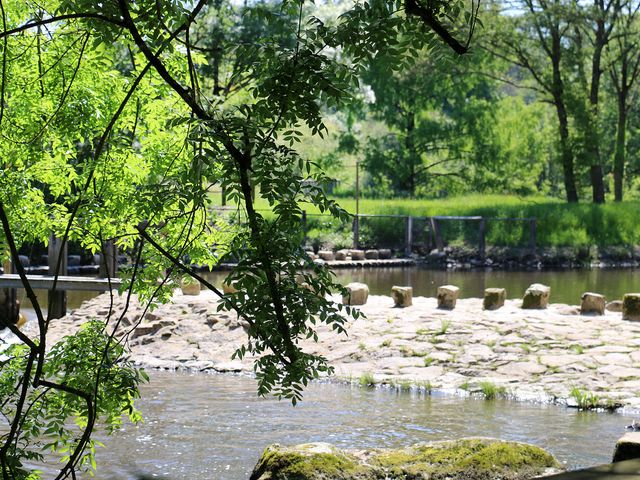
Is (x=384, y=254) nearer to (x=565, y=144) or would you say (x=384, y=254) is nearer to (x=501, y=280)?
(x=501, y=280)

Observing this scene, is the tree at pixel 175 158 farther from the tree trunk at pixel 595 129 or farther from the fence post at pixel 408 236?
the tree trunk at pixel 595 129

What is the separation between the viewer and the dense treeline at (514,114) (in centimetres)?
3703

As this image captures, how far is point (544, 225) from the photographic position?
3619cm

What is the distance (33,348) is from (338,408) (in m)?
7.25

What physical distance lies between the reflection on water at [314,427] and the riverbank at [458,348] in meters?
0.63

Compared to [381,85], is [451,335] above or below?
below

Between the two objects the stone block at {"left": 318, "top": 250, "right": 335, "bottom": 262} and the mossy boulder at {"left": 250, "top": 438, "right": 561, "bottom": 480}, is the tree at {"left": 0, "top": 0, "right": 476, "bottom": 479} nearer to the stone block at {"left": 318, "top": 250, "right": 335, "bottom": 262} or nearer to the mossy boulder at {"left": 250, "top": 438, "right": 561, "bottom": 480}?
the mossy boulder at {"left": 250, "top": 438, "right": 561, "bottom": 480}

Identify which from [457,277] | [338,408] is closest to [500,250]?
[457,277]

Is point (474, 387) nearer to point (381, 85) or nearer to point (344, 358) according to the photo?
point (344, 358)

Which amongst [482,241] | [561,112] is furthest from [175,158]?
[561,112]

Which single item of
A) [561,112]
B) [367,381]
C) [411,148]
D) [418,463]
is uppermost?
[561,112]

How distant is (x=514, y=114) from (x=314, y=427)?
46.6m

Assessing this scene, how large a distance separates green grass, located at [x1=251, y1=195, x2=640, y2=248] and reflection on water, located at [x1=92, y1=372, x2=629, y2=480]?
24.7 metres

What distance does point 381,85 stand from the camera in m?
43.0
